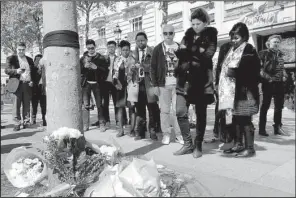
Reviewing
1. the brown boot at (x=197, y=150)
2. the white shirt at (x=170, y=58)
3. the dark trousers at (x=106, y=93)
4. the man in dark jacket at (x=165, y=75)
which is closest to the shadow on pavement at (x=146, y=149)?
the man in dark jacket at (x=165, y=75)

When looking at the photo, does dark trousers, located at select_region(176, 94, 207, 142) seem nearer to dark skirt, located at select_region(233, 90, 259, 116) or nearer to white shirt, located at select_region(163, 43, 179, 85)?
dark skirt, located at select_region(233, 90, 259, 116)

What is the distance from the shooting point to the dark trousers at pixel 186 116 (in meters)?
2.92

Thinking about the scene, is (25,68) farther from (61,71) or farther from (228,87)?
(228,87)

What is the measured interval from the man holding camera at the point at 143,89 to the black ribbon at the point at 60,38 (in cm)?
184

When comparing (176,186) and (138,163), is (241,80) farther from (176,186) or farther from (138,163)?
(138,163)

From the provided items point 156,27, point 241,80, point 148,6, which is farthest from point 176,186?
point 148,6

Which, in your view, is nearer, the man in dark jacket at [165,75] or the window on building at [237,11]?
the window on building at [237,11]

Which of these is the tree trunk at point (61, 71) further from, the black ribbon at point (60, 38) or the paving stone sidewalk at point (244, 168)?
the paving stone sidewalk at point (244, 168)

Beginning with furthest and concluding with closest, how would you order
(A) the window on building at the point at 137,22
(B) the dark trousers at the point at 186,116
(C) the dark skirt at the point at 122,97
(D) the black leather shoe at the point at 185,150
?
1. (C) the dark skirt at the point at 122,97
2. (D) the black leather shoe at the point at 185,150
3. (B) the dark trousers at the point at 186,116
4. (A) the window on building at the point at 137,22

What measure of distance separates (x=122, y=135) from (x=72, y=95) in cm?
241

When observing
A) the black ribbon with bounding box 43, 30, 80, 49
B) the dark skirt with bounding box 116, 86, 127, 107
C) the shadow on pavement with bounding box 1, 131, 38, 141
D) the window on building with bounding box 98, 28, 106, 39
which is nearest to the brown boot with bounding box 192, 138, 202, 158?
the black ribbon with bounding box 43, 30, 80, 49

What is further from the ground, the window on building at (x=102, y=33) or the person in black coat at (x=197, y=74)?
the window on building at (x=102, y=33)

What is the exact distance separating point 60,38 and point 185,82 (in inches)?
52.4

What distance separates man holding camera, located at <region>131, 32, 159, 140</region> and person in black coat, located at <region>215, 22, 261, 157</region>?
1.52m
